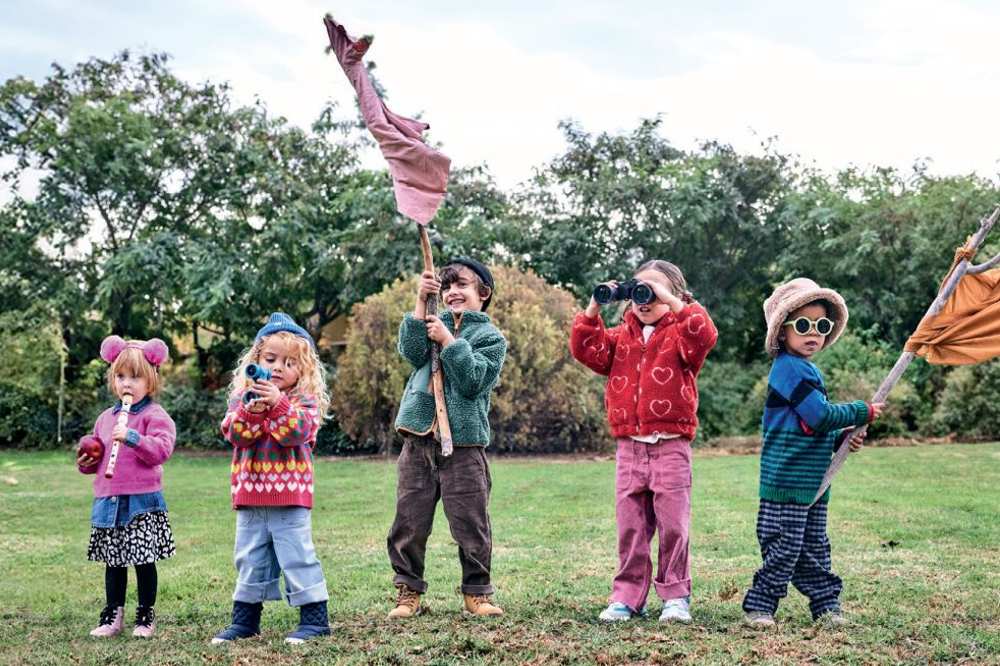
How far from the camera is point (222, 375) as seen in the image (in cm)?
2316

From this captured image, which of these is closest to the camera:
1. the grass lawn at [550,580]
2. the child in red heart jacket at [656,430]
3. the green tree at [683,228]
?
the grass lawn at [550,580]

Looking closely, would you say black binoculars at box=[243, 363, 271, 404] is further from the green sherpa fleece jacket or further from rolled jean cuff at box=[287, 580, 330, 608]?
rolled jean cuff at box=[287, 580, 330, 608]

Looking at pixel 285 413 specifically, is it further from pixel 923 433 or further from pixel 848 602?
pixel 923 433

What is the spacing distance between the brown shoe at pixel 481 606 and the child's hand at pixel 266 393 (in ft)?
4.82

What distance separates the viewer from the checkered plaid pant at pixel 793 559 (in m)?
5.39

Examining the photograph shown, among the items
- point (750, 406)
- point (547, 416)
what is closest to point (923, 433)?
point (750, 406)

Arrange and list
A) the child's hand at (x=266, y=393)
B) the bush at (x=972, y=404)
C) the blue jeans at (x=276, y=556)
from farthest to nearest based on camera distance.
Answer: the bush at (x=972, y=404) → the blue jeans at (x=276, y=556) → the child's hand at (x=266, y=393)

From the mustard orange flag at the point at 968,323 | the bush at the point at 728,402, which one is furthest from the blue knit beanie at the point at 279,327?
the bush at the point at 728,402

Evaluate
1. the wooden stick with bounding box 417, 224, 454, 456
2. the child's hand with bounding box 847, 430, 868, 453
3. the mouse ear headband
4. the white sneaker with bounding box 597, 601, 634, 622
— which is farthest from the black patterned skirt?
the child's hand with bounding box 847, 430, 868, 453

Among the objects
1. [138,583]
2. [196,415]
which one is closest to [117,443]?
[138,583]

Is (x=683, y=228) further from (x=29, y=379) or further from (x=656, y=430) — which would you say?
(x=656, y=430)

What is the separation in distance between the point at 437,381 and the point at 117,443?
1.61m

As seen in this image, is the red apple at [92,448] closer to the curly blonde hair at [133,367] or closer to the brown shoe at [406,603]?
the curly blonde hair at [133,367]

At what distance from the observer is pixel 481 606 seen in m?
5.76
